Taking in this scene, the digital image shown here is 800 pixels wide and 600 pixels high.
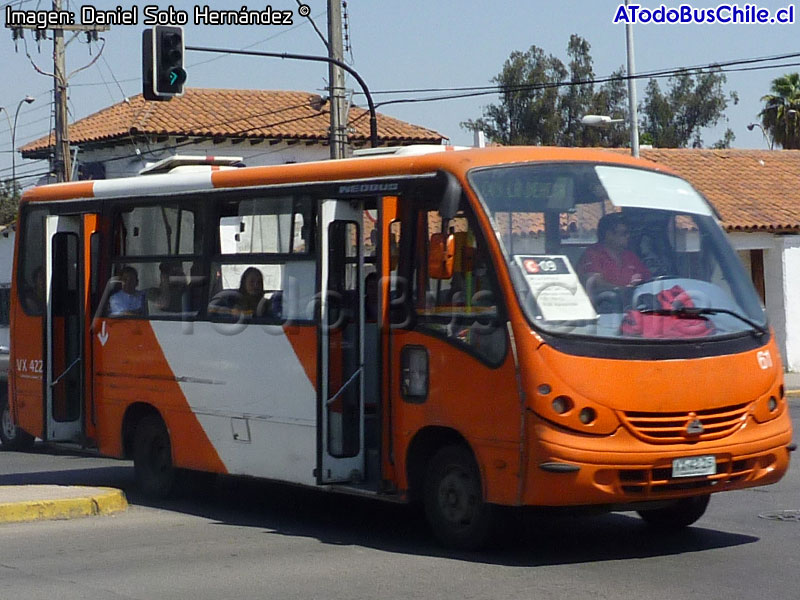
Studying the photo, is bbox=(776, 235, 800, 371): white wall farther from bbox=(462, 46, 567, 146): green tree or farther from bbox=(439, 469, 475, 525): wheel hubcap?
bbox=(462, 46, 567, 146): green tree

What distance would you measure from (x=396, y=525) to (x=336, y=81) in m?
12.5

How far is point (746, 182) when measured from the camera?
105ft

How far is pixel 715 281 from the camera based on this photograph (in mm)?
9320

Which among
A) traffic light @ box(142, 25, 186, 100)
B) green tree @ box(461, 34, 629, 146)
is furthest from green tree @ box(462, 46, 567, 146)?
traffic light @ box(142, 25, 186, 100)

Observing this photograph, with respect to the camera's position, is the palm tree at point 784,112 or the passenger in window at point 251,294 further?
the palm tree at point 784,112

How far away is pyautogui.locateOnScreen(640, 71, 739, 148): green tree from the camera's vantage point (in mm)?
76312

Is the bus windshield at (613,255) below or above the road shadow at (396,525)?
above

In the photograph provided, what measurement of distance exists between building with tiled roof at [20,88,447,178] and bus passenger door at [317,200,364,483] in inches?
1286

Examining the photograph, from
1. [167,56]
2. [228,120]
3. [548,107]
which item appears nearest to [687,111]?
[548,107]

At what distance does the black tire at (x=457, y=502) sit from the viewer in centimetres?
902

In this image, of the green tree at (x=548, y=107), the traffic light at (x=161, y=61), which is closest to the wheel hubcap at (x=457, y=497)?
the traffic light at (x=161, y=61)

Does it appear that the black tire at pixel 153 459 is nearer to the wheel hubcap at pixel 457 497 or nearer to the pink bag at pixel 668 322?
the wheel hubcap at pixel 457 497

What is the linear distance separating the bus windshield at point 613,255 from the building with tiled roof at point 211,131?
33.8 meters

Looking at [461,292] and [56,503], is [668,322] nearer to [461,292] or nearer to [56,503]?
[461,292]
